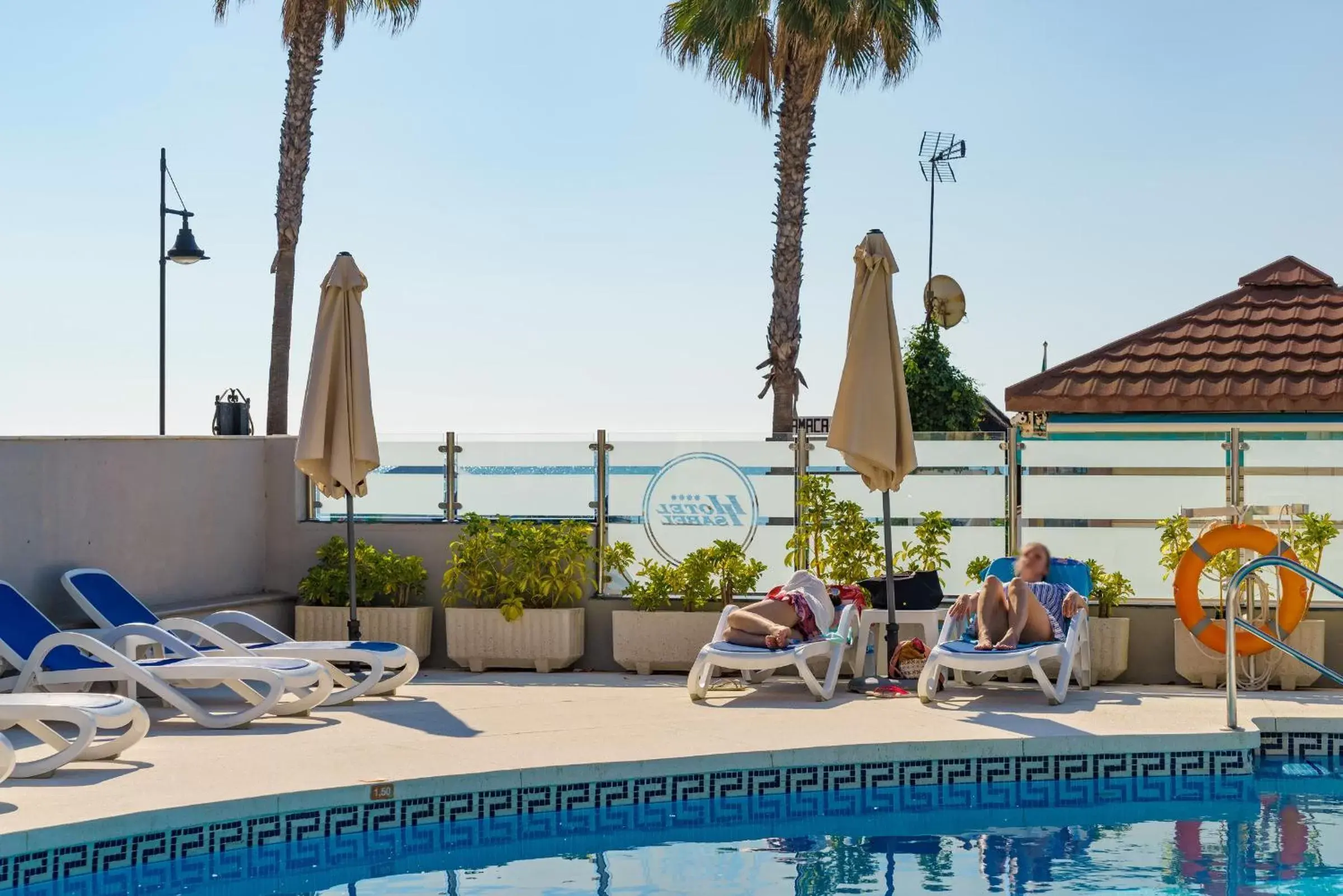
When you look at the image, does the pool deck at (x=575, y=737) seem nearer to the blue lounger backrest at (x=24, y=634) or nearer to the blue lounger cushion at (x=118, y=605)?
the blue lounger cushion at (x=118, y=605)

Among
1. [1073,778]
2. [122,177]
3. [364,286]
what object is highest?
[122,177]

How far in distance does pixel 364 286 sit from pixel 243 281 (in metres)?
10.8

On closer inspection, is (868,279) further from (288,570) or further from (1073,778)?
(288,570)

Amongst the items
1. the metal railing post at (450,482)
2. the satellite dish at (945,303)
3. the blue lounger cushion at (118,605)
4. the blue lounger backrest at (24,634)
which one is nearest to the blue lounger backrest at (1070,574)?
the blue lounger cushion at (118,605)

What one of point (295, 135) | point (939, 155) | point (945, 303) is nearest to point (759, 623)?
point (295, 135)

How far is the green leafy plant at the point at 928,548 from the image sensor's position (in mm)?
10289

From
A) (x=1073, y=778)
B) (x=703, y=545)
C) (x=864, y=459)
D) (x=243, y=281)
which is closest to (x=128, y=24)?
(x=243, y=281)

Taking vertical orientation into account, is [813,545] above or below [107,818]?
above

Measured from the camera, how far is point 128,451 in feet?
33.3

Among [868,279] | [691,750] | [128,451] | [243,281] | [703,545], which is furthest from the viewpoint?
[243,281]

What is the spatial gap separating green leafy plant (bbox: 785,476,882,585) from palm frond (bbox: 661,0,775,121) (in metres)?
6.94

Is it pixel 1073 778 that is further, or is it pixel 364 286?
pixel 364 286

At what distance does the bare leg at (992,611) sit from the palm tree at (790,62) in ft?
23.3

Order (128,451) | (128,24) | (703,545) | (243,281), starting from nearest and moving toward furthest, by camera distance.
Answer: (128,451) < (703,545) < (128,24) < (243,281)
